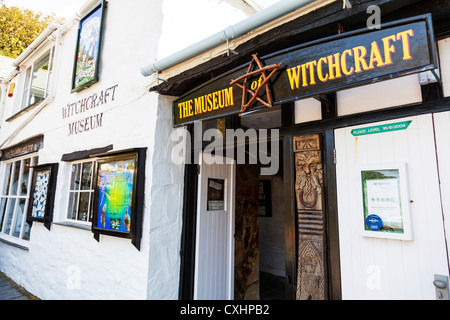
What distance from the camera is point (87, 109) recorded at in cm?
456

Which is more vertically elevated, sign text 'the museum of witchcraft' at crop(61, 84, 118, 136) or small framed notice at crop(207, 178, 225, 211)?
sign text 'the museum of witchcraft' at crop(61, 84, 118, 136)

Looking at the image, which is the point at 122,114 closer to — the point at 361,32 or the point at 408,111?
the point at 361,32

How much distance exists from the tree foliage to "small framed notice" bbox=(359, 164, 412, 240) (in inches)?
661

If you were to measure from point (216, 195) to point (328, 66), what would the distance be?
2.46m

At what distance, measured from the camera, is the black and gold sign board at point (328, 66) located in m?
1.57

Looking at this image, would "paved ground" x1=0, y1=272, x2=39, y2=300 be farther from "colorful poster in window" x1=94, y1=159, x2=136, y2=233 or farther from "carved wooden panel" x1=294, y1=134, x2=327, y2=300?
"carved wooden panel" x1=294, y1=134, x2=327, y2=300

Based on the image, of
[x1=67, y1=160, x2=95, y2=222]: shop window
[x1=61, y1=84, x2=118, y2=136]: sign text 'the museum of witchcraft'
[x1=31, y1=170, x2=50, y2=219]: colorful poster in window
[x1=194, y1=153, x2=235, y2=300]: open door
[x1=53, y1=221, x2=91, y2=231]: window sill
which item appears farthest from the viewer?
[x1=31, y1=170, x2=50, y2=219]: colorful poster in window

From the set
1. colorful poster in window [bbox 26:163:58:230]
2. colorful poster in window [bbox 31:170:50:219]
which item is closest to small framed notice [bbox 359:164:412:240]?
Answer: colorful poster in window [bbox 26:163:58:230]

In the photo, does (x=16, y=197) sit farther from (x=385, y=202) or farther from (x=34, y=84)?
(x=385, y=202)

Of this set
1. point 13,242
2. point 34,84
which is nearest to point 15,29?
point 34,84

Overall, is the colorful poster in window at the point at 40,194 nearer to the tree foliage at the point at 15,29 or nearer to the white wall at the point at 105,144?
the white wall at the point at 105,144

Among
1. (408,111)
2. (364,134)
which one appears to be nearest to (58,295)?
(364,134)

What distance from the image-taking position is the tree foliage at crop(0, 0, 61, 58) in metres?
13.3
